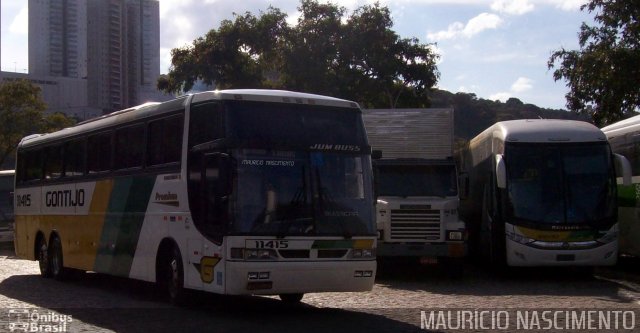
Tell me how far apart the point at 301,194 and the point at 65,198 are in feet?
27.8

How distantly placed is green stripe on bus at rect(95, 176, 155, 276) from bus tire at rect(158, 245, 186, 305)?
1.14 meters

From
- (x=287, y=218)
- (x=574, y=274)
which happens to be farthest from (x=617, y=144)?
(x=287, y=218)

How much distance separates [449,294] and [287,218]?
17.6 ft

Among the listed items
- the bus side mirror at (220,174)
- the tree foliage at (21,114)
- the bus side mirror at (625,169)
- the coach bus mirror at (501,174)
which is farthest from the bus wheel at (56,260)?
the tree foliage at (21,114)

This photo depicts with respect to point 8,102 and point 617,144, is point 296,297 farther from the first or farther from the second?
point 8,102

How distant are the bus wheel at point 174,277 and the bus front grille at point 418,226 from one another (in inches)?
251

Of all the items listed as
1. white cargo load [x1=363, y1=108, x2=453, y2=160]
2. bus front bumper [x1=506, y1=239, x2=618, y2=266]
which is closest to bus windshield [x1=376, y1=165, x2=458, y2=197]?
white cargo load [x1=363, y1=108, x2=453, y2=160]

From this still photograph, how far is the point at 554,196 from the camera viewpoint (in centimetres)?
1972

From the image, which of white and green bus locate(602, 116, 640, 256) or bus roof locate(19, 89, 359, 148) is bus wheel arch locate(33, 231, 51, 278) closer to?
bus roof locate(19, 89, 359, 148)

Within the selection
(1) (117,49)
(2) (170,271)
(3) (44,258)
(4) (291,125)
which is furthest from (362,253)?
(1) (117,49)

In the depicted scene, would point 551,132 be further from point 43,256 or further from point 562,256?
point 43,256

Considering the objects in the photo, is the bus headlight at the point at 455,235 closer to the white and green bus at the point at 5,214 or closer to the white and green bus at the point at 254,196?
the white and green bus at the point at 254,196

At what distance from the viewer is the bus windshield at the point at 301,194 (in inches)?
487

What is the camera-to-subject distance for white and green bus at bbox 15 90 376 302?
12320mm
